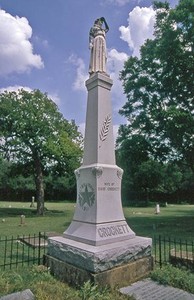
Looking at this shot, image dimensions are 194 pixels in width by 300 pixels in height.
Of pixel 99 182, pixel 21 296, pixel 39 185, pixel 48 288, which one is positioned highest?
pixel 99 182

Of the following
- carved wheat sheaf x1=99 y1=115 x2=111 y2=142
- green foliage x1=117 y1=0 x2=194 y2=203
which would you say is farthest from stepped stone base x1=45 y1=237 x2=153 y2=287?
green foliage x1=117 y1=0 x2=194 y2=203

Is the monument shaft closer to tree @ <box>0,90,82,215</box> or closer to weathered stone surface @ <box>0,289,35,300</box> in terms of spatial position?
weathered stone surface @ <box>0,289,35,300</box>

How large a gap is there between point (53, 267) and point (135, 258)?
5.91ft

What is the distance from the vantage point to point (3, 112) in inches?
868

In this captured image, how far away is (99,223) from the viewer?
221 inches

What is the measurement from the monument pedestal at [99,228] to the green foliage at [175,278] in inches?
11.7

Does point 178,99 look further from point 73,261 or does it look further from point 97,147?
point 73,261

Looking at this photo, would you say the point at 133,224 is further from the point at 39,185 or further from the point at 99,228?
the point at 99,228

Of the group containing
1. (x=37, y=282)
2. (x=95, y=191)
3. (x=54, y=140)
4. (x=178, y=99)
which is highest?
(x=178, y=99)

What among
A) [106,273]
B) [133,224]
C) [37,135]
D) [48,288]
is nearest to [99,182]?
[106,273]

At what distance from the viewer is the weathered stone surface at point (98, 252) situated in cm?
498

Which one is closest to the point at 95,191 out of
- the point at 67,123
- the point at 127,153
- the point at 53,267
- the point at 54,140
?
the point at 53,267

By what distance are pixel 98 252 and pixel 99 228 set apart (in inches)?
25.3

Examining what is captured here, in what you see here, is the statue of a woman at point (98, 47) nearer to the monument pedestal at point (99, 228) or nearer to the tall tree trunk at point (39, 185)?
the monument pedestal at point (99, 228)
